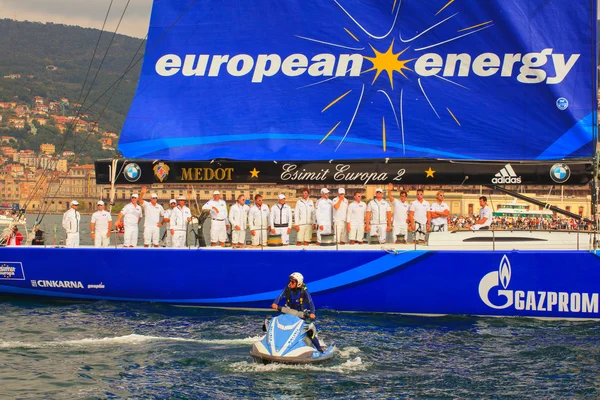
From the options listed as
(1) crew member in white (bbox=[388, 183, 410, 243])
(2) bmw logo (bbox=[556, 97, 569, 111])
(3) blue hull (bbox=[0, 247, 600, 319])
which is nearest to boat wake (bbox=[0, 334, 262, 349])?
(3) blue hull (bbox=[0, 247, 600, 319])

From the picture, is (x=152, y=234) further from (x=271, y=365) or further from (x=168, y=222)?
(x=271, y=365)

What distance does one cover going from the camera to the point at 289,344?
10.4 metres

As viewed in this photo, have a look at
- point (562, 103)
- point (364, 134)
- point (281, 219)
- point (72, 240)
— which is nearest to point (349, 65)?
point (364, 134)

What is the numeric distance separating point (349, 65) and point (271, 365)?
228 inches

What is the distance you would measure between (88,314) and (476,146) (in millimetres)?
6726

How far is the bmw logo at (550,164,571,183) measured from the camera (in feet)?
43.8

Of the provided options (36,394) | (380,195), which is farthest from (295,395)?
(380,195)

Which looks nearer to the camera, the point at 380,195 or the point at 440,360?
the point at 440,360

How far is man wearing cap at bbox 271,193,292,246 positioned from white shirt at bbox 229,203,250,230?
19.1 inches

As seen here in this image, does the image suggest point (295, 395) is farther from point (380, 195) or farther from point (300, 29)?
point (300, 29)

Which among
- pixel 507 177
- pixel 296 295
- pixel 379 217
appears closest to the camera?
pixel 296 295

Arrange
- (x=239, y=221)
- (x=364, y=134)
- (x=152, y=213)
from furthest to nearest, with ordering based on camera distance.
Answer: (x=152, y=213)
(x=239, y=221)
(x=364, y=134)

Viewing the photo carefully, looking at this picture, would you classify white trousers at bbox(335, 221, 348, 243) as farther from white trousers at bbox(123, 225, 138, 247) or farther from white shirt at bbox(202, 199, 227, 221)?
white trousers at bbox(123, 225, 138, 247)

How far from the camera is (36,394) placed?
31.1ft
